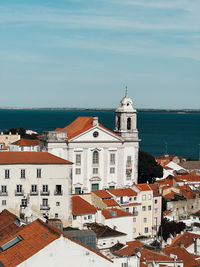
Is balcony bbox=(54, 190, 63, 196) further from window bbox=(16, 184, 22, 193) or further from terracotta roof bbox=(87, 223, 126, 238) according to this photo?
terracotta roof bbox=(87, 223, 126, 238)

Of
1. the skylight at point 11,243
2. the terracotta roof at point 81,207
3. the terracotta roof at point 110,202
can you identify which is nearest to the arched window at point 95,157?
the terracotta roof at point 81,207

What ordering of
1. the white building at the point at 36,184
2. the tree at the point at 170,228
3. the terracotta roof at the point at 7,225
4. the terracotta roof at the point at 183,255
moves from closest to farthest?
the terracotta roof at the point at 7,225 < the terracotta roof at the point at 183,255 < the white building at the point at 36,184 < the tree at the point at 170,228

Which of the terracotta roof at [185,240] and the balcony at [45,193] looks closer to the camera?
the terracotta roof at [185,240]

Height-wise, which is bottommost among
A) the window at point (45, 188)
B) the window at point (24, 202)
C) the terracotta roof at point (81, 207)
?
the terracotta roof at point (81, 207)

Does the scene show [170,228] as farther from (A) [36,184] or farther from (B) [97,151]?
(B) [97,151]

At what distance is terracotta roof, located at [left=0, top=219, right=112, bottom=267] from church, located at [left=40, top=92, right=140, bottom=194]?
116 feet

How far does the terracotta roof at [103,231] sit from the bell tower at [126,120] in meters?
22.5

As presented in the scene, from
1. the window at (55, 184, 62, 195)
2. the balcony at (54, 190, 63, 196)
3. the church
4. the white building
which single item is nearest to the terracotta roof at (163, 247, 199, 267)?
the white building

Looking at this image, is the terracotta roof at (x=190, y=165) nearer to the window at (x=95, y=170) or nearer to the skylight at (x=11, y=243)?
the window at (x=95, y=170)

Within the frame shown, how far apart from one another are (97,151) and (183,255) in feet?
87.5

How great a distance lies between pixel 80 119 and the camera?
63.4 m

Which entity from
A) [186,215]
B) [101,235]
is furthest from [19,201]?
[186,215]

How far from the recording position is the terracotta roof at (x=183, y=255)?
32.8 meters

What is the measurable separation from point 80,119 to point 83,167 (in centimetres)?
732
